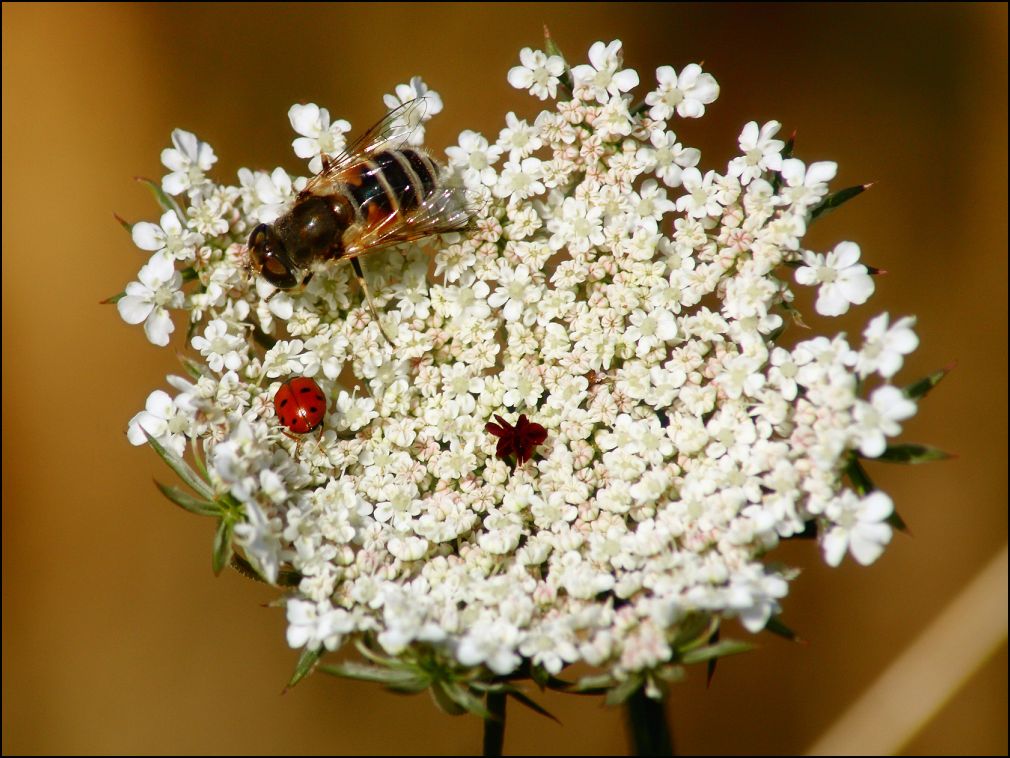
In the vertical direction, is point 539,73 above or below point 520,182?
above

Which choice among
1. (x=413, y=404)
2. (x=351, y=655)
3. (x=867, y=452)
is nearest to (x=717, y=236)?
(x=867, y=452)

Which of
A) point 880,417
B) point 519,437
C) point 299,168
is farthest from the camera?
point 299,168

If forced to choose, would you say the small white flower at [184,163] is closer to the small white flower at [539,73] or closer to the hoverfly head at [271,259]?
the hoverfly head at [271,259]

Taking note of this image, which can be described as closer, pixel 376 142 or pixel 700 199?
pixel 700 199

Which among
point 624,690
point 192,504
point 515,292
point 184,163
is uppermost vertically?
point 184,163

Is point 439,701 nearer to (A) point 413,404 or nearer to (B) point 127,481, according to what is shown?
(A) point 413,404

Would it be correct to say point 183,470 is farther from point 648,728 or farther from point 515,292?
point 648,728

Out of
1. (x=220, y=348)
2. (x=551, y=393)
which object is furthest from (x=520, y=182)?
(x=220, y=348)
